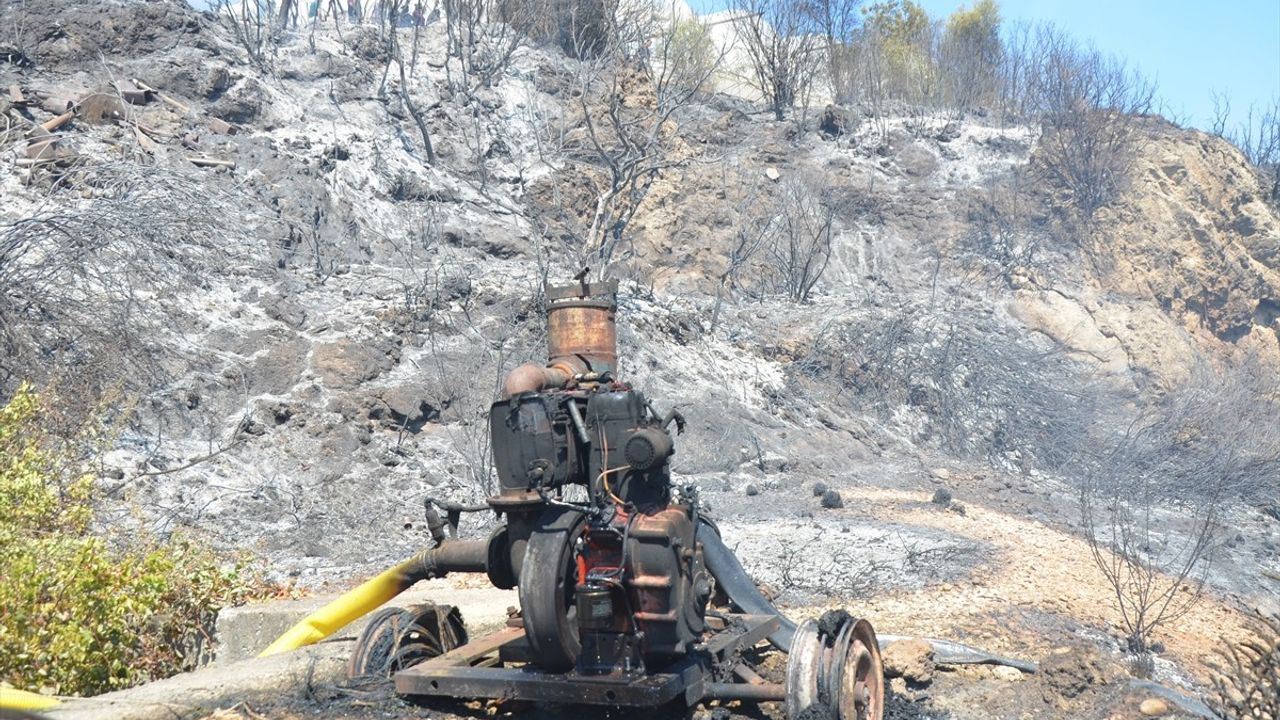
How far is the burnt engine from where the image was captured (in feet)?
14.4

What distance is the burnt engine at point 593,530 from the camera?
14.4ft

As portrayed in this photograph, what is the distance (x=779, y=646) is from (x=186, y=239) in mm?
10911

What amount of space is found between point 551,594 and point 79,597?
2622 millimetres

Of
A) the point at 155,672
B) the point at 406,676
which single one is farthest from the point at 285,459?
the point at 406,676

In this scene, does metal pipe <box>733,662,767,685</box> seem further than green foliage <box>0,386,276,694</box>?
No

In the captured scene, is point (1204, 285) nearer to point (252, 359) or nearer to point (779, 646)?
point (252, 359)

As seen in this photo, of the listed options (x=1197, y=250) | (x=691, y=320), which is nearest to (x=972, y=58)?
(x=1197, y=250)

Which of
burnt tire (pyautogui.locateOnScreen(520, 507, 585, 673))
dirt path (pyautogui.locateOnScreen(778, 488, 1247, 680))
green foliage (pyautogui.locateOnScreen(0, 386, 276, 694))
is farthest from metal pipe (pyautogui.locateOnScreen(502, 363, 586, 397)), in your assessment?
dirt path (pyautogui.locateOnScreen(778, 488, 1247, 680))

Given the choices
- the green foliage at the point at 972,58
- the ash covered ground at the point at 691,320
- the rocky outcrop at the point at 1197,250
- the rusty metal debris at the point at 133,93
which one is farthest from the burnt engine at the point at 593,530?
the green foliage at the point at 972,58

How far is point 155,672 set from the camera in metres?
6.25

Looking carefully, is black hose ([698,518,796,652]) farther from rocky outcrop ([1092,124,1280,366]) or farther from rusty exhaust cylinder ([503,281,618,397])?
rocky outcrop ([1092,124,1280,366])

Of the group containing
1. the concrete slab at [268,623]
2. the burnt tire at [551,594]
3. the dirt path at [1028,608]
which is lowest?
the dirt path at [1028,608]

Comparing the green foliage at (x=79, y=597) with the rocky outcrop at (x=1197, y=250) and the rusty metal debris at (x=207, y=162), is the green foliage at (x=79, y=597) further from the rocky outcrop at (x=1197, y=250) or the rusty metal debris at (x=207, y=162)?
the rocky outcrop at (x=1197, y=250)

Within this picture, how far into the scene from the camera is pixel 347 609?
18.5ft
